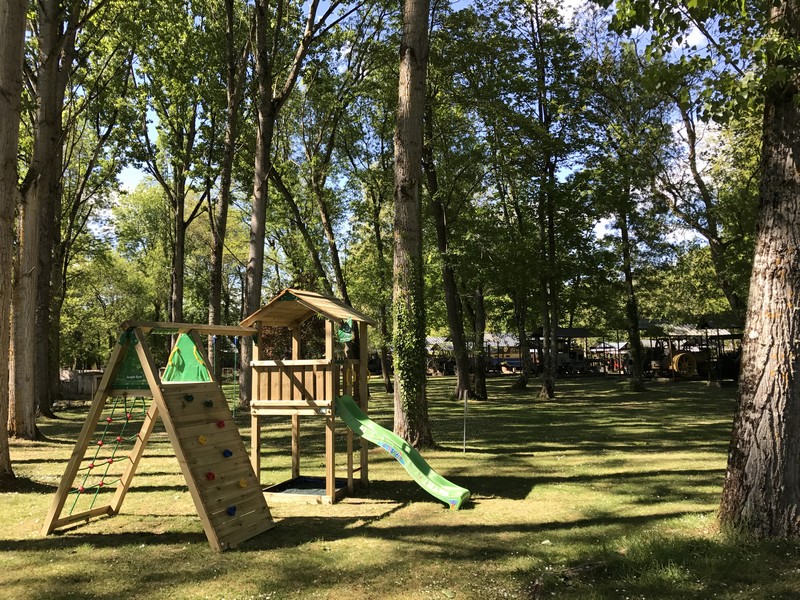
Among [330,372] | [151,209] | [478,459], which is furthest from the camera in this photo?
[151,209]

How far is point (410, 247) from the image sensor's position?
33.4 feet

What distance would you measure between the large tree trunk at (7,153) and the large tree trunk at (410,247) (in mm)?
5601

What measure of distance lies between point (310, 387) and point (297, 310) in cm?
128

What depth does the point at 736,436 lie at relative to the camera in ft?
16.3

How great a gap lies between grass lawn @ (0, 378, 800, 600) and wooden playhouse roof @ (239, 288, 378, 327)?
2225mm

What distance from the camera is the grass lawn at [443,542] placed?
4.23 metres

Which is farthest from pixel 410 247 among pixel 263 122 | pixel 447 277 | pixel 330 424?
pixel 447 277

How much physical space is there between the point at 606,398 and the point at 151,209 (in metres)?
34.9

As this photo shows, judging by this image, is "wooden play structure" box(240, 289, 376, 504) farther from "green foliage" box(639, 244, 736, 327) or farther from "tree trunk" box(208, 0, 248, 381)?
"green foliage" box(639, 244, 736, 327)

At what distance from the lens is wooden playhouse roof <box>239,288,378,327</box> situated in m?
7.17

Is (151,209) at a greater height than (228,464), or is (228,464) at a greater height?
(151,209)

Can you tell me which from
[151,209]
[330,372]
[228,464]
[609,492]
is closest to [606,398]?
[609,492]

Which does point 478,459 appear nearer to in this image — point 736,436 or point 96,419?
point 736,436

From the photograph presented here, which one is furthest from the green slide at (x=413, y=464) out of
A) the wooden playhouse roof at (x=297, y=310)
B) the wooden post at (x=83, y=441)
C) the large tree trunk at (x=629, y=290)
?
the large tree trunk at (x=629, y=290)
